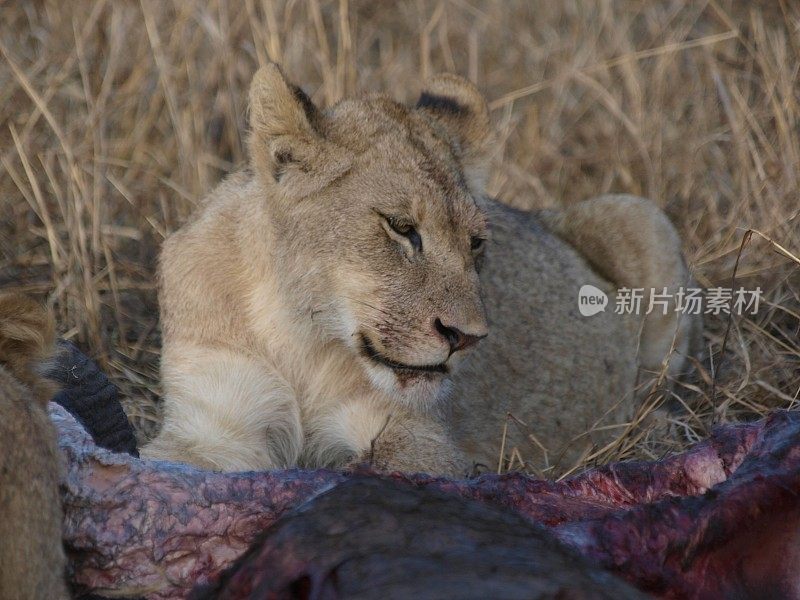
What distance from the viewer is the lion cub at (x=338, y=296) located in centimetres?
340

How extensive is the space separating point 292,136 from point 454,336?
0.82 meters

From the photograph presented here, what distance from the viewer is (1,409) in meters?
2.08

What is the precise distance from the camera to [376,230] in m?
3.46

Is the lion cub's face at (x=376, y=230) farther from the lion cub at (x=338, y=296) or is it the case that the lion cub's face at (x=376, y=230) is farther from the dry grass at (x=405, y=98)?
the dry grass at (x=405, y=98)

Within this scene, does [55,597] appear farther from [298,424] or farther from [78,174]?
[78,174]

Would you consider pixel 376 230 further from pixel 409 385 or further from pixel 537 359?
pixel 537 359

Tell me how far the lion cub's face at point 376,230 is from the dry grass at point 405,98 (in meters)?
0.98

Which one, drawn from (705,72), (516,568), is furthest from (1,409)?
(705,72)

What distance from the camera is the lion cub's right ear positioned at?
361cm
